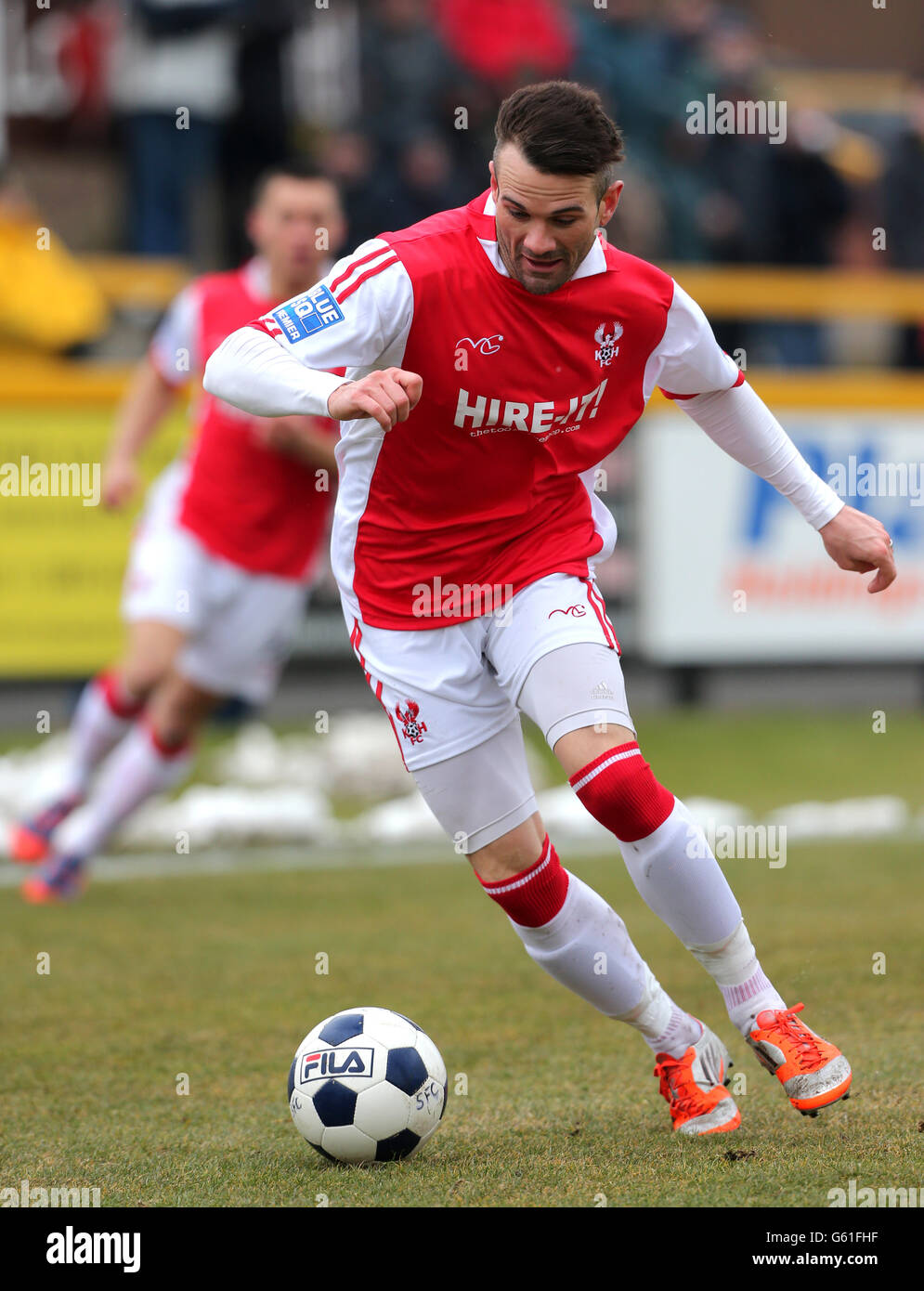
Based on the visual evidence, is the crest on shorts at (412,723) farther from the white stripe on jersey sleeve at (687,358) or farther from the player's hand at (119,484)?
the player's hand at (119,484)

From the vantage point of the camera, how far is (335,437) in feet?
24.2

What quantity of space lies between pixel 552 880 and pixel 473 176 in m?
9.58

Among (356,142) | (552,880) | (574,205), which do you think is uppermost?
(574,205)

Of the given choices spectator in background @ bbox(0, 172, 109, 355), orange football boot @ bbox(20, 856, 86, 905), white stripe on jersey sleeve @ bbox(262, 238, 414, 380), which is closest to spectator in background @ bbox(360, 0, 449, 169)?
spectator in background @ bbox(0, 172, 109, 355)

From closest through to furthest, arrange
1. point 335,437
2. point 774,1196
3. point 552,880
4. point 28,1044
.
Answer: point 774,1196 < point 552,880 < point 28,1044 < point 335,437

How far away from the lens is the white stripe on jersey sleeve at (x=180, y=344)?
24.3ft

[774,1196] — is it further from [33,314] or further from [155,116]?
[155,116]

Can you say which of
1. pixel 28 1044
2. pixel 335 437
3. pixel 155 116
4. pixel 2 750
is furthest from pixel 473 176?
pixel 28 1044

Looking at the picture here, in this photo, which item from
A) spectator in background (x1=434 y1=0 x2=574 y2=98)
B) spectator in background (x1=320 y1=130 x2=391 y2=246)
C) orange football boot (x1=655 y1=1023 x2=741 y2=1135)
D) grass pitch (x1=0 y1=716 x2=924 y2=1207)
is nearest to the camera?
grass pitch (x1=0 y1=716 x2=924 y2=1207)

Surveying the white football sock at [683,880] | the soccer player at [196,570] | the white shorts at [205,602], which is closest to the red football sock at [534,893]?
the white football sock at [683,880]

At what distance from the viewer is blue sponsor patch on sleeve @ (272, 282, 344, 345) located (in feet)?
12.2

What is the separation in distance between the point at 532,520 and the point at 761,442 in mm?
580

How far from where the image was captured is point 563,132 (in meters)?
3.57

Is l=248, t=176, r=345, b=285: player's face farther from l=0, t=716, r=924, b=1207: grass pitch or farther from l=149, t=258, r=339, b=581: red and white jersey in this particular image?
l=0, t=716, r=924, b=1207: grass pitch
